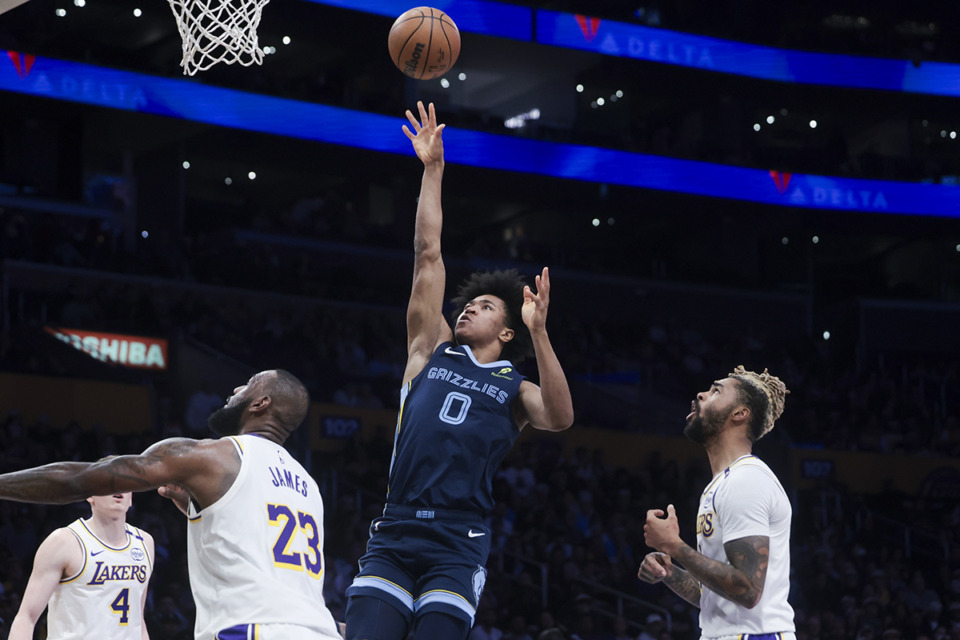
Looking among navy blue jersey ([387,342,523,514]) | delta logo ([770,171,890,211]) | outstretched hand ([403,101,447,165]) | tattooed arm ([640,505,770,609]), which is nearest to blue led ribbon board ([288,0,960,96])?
delta logo ([770,171,890,211])

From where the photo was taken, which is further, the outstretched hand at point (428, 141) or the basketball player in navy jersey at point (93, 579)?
the basketball player in navy jersey at point (93, 579)

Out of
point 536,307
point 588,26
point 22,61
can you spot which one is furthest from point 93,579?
point 588,26

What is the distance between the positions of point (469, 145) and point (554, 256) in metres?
4.07

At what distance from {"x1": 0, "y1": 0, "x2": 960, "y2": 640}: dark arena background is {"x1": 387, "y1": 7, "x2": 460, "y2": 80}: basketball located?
22.7 feet

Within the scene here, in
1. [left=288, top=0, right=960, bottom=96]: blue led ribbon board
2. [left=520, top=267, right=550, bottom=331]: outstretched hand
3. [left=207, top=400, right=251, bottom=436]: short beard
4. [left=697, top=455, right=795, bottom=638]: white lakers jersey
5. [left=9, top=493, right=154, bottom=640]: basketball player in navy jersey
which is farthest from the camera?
[left=288, top=0, right=960, bottom=96]: blue led ribbon board

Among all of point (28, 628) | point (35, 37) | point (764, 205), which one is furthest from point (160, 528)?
point (764, 205)

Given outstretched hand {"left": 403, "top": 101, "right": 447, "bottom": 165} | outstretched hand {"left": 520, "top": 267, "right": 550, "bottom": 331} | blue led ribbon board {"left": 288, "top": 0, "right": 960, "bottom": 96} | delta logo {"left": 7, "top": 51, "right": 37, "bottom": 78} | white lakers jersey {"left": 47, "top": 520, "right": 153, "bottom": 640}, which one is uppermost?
blue led ribbon board {"left": 288, "top": 0, "right": 960, "bottom": 96}

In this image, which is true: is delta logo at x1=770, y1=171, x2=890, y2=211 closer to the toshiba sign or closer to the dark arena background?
the dark arena background

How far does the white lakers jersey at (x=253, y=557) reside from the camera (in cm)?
404

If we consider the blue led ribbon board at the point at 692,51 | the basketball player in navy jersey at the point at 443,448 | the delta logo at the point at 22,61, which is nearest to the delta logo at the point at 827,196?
the blue led ribbon board at the point at 692,51

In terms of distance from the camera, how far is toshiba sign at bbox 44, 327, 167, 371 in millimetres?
17156

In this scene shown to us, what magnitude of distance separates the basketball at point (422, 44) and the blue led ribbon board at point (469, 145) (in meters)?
16.5

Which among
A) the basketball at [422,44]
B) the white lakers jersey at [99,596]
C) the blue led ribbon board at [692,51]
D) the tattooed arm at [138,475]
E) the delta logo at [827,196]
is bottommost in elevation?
the white lakers jersey at [99,596]

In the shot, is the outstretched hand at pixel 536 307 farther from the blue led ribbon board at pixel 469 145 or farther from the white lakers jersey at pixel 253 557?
the blue led ribbon board at pixel 469 145
